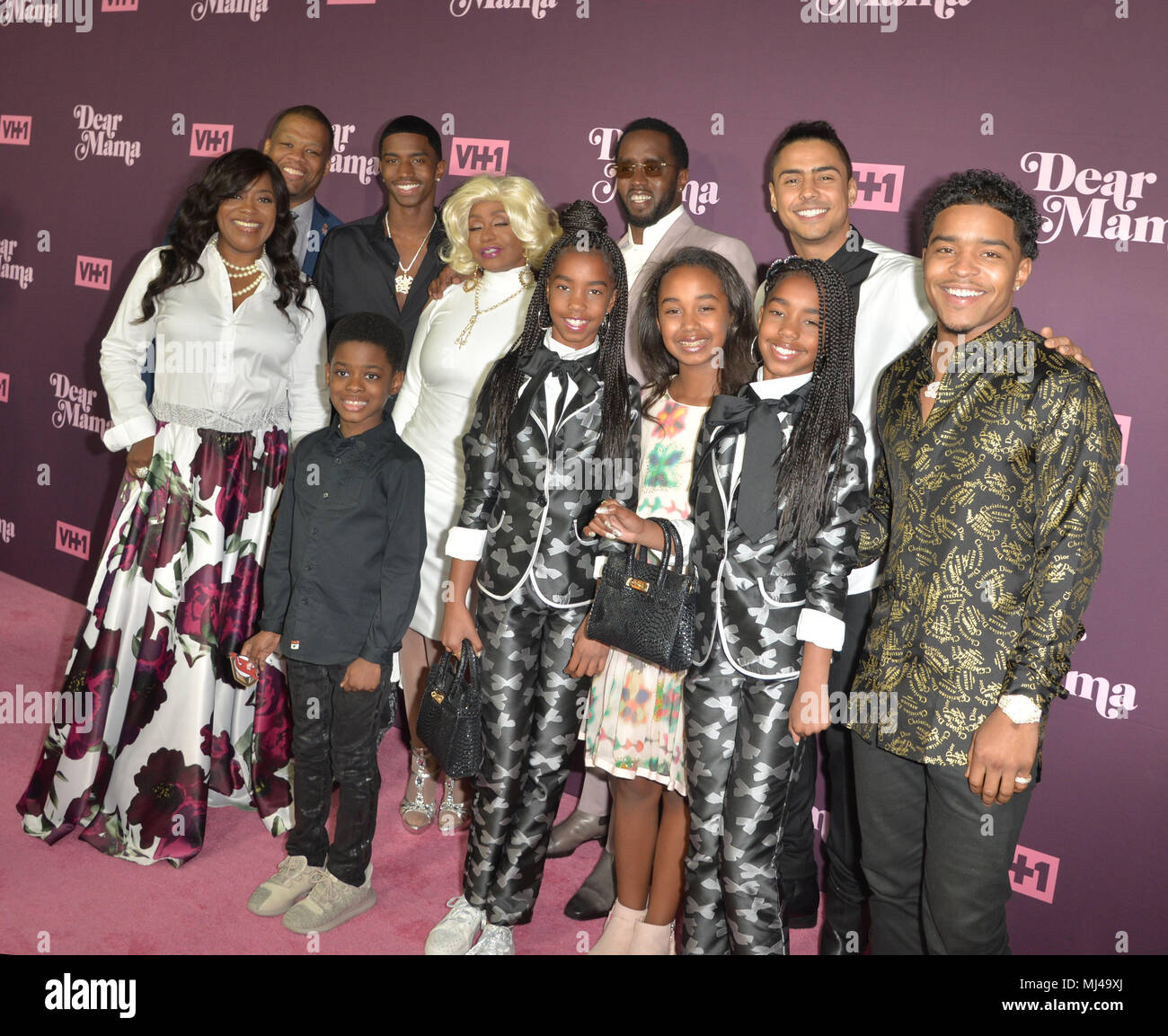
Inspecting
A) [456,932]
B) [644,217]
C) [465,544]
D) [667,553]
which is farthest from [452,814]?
[644,217]

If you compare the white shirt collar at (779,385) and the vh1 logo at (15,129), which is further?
the vh1 logo at (15,129)

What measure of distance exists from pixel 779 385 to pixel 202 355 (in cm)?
174

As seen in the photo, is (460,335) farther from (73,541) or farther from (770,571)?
(73,541)

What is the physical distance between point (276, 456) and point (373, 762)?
1.01m

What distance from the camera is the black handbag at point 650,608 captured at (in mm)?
2434

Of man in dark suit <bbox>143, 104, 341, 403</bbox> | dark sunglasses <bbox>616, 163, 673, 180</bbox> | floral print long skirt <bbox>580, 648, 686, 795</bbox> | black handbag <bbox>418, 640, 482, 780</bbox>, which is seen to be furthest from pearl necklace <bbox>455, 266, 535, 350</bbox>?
floral print long skirt <bbox>580, 648, 686, 795</bbox>

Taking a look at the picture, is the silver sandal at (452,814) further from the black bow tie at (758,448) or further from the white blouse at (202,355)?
the black bow tie at (758,448)

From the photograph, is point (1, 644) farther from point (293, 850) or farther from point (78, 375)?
point (293, 850)

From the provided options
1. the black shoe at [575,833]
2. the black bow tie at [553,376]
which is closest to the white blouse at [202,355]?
the black bow tie at [553,376]

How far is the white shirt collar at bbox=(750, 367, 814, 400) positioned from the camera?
7.98 ft

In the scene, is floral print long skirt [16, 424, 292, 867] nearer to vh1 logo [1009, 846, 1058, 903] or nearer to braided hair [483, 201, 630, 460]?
braided hair [483, 201, 630, 460]

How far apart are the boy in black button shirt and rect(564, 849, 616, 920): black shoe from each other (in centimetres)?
68

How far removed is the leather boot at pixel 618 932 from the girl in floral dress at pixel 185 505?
4.36ft

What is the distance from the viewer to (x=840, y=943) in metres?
2.87
